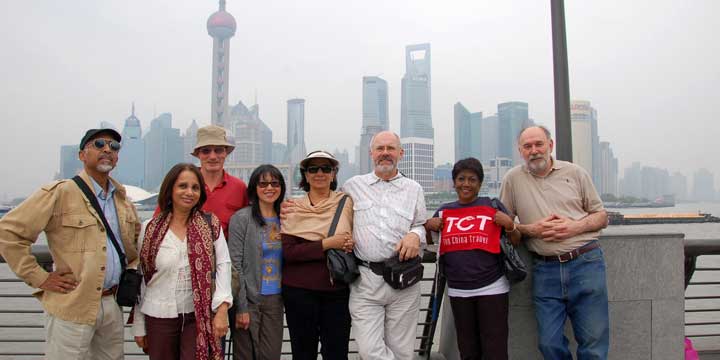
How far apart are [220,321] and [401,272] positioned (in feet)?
3.57

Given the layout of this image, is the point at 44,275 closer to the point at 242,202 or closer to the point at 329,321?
the point at 242,202

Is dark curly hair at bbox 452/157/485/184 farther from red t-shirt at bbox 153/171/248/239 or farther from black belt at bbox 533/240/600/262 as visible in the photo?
red t-shirt at bbox 153/171/248/239

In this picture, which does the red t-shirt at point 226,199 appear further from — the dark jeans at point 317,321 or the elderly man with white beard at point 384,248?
the elderly man with white beard at point 384,248

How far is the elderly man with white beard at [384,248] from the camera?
3004 millimetres

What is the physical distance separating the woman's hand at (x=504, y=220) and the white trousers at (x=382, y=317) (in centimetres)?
65

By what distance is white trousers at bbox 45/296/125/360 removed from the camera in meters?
2.56

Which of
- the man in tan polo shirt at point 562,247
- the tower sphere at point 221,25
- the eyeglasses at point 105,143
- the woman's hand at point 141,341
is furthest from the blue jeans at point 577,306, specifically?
the tower sphere at point 221,25

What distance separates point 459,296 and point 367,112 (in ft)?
317

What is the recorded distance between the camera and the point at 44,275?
8.44 ft

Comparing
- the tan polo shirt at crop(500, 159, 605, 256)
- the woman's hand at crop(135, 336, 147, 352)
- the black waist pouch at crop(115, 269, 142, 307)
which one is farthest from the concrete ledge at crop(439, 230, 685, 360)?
the black waist pouch at crop(115, 269, 142, 307)

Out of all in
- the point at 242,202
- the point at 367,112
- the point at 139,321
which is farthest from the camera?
the point at 367,112

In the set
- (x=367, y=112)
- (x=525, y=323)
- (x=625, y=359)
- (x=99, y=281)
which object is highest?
(x=367, y=112)

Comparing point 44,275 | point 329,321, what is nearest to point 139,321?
point 44,275

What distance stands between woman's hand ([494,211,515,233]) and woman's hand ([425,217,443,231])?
0.35 metres
